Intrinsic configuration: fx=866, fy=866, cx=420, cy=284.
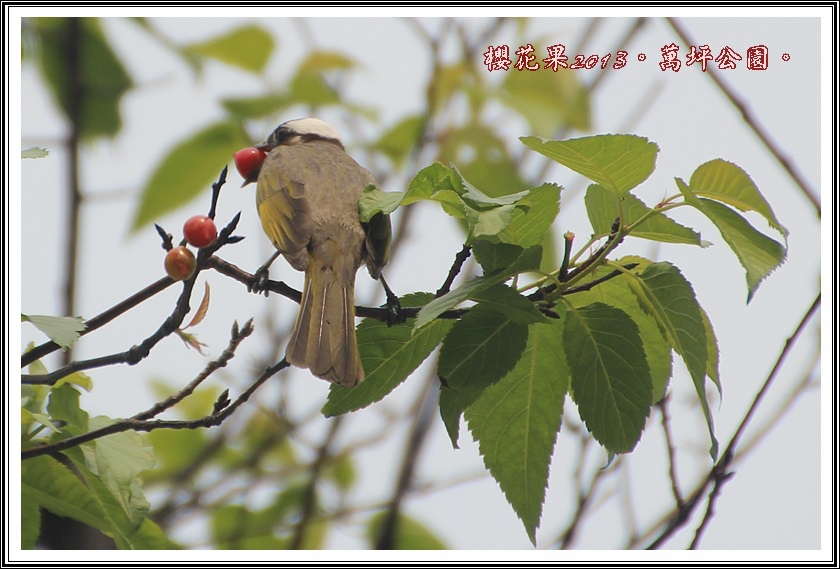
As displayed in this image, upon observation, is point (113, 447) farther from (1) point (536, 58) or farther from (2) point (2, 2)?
(1) point (536, 58)

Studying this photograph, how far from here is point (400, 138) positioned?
3707 mm

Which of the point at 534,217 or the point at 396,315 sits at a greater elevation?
the point at 534,217

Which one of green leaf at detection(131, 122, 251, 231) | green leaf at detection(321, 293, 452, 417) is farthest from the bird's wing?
green leaf at detection(321, 293, 452, 417)

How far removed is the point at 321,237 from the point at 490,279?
129 cm

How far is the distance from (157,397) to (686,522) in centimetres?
350

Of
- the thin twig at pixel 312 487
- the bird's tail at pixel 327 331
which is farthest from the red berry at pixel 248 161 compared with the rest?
the thin twig at pixel 312 487

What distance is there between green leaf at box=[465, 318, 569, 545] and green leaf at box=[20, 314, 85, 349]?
966mm

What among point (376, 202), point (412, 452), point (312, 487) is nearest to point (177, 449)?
point (312, 487)

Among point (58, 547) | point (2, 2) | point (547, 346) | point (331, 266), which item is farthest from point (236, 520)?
point (547, 346)

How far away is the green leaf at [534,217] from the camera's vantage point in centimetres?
197

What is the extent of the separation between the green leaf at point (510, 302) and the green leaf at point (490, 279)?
0.07ft

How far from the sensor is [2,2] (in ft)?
10.3

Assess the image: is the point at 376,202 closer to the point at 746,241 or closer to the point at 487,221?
the point at 487,221

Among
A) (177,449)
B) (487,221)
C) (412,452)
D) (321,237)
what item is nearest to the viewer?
(487,221)
